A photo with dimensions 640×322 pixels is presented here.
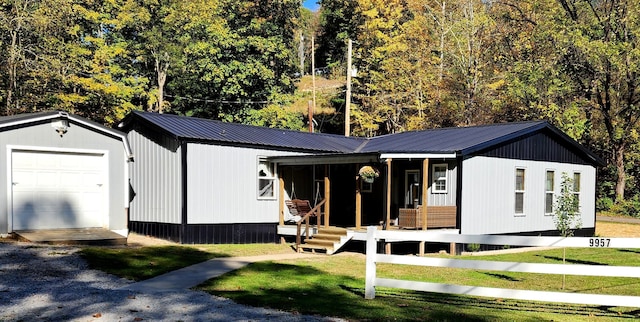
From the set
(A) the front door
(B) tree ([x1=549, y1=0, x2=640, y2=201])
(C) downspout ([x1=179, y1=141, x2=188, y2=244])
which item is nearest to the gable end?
(A) the front door

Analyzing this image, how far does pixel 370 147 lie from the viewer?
21734mm

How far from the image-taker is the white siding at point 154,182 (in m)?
17.0

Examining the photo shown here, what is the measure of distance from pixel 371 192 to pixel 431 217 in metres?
3.86

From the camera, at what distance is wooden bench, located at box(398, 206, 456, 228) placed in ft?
54.5

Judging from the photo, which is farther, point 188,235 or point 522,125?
point 522,125

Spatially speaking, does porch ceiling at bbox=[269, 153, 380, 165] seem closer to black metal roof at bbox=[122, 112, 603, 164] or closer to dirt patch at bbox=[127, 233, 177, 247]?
black metal roof at bbox=[122, 112, 603, 164]

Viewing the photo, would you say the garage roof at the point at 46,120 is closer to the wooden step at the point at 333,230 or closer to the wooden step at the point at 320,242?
the wooden step at the point at 320,242

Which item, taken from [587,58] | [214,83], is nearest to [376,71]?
[214,83]

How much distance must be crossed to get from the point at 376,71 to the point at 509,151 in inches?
741

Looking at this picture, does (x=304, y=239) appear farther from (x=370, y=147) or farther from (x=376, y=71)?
(x=376, y=71)

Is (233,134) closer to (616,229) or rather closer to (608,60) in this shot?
(616,229)

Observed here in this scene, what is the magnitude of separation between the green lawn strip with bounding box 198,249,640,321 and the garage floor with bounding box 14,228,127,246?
4456 millimetres

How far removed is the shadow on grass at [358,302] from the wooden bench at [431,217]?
5.68 m

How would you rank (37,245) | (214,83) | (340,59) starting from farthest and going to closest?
(340,59) → (214,83) → (37,245)
